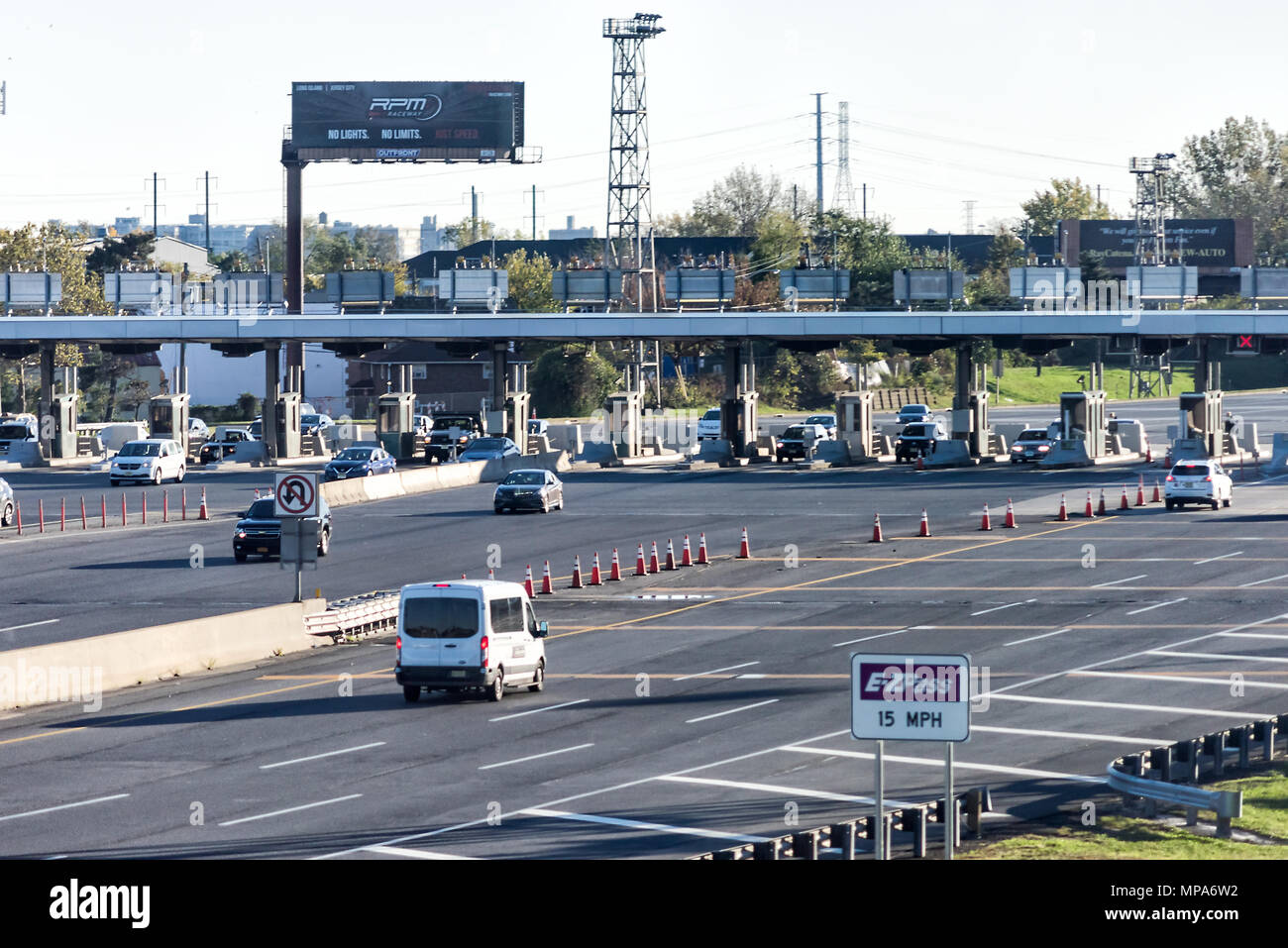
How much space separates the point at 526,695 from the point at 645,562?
51.4ft

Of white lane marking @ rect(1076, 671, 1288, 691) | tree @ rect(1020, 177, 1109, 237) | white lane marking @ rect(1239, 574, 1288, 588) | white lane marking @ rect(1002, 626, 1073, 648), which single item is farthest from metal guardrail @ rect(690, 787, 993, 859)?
tree @ rect(1020, 177, 1109, 237)

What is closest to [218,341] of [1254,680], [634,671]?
[634,671]

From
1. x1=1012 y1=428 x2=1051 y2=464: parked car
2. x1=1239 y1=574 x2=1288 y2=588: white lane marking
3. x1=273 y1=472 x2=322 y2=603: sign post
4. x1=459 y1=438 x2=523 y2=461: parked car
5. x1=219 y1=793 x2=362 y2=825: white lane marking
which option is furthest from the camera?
x1=1012 y1=428 x2=1051 y2=464: parked car

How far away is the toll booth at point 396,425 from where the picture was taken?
79.2m

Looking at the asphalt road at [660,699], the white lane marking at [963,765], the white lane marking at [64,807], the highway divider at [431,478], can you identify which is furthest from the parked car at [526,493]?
the white lane marking at [64,807]

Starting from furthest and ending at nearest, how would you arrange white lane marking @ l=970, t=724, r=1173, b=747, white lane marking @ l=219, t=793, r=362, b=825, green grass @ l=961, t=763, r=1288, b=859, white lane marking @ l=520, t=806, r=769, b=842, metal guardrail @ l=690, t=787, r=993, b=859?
white lane marking @ l=970, t=724, r=1173, b=747 → white lane marking @ l=219, t=793, r=362, b=825 → white lane marking @ l=520, t=806, r=769, b=842 → green grass @ l=961, t=763, r=1288, b=859 → metal guardrail @ l=690, t=787, r=993, b=859

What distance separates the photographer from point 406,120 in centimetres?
9844

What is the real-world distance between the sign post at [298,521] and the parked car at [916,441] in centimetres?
4592

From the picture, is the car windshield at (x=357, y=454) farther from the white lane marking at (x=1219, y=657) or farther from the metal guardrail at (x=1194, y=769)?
the metal guardrail at (x=1194, y=769)

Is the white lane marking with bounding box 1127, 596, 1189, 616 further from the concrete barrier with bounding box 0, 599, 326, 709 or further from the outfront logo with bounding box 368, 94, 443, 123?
the outfront logo with bounding box 368, 94, 443, 123

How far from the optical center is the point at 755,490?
61156 millimetres

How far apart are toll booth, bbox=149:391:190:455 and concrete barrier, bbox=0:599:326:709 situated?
50.6 meters

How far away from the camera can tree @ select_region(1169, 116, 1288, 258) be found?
17538 centimetres

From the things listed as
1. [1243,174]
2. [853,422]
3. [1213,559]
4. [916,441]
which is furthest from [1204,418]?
[1243,174]
